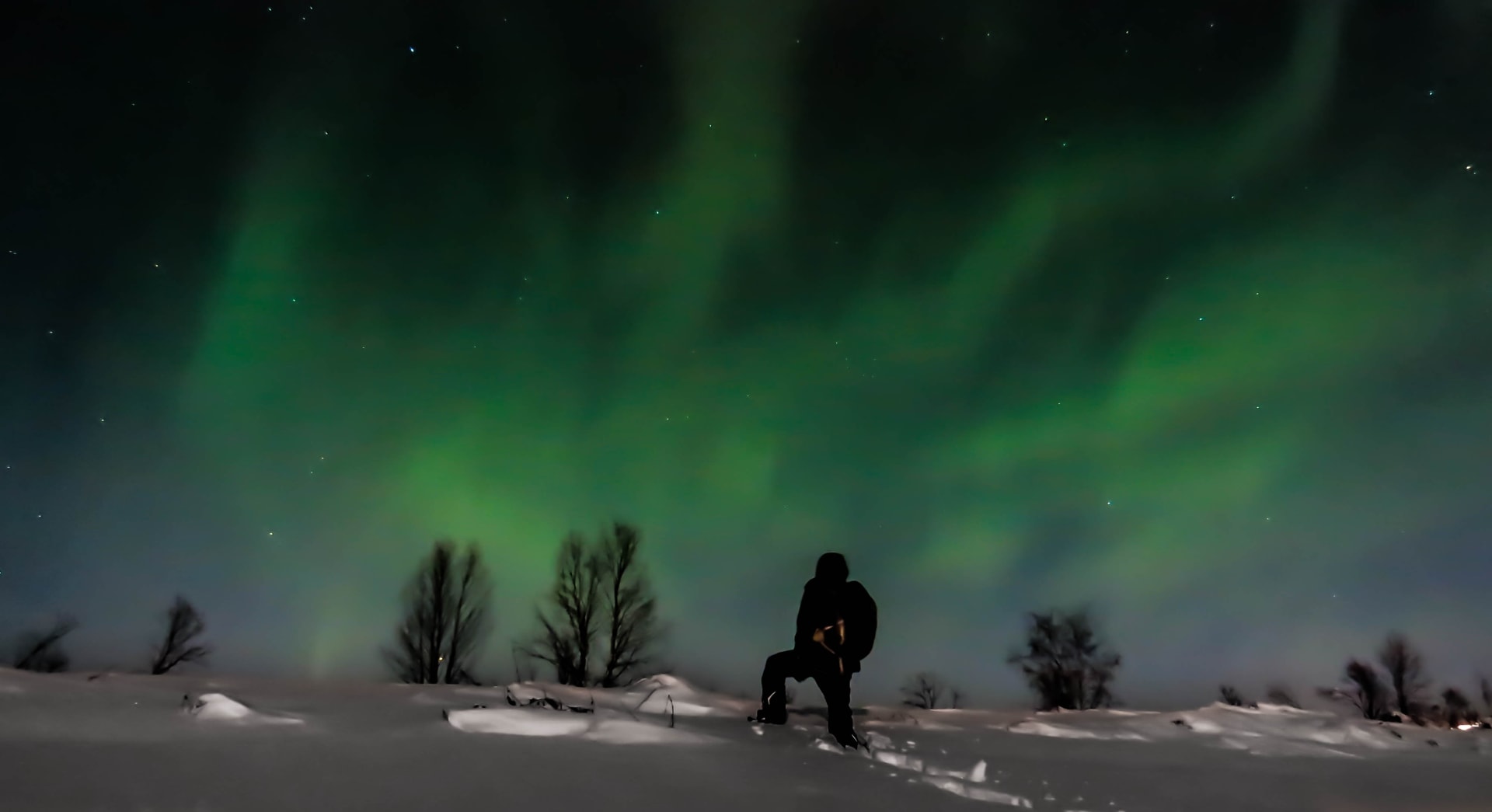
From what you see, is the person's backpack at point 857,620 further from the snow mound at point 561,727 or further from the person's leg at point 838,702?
the snow mound at point 561,727

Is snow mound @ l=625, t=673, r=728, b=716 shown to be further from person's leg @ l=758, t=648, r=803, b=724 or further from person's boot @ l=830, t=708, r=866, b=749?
person's boot @ l=830, t=708, r=866, b=749

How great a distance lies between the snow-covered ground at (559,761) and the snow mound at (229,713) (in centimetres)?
1

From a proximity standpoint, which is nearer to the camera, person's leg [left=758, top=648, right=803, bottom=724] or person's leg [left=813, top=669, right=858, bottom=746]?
person's leg [left=813, top=669, right=858, bottom=746]

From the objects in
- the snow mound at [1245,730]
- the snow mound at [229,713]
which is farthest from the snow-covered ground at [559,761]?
the snow mound at [1245,730]

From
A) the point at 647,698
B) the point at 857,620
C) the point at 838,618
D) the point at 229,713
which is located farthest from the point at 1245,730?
the point at 229,713

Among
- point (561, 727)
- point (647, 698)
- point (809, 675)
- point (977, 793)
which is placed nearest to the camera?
point (977, 793)

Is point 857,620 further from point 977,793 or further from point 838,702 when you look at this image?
point 977,793

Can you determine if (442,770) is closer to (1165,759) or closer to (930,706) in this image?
(1165,759)

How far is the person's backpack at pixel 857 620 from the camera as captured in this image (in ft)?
18.2

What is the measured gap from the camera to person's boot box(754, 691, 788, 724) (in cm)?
542

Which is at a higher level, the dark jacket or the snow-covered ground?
the dark jacket

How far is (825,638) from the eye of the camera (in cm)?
546

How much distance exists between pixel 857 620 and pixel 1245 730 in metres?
4.45

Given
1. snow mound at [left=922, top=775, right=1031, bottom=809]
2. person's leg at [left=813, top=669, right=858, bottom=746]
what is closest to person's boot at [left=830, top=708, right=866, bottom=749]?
person's leg at [left=813, top=669, right=858, bottom=746]
